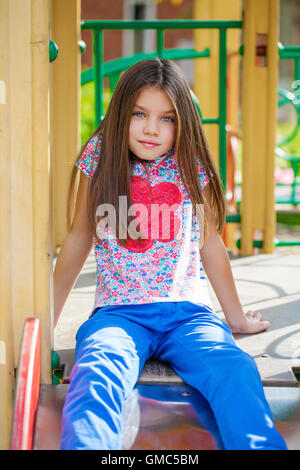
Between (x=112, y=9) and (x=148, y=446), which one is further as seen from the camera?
(x=112, y=9)

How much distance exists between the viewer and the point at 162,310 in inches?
72.0

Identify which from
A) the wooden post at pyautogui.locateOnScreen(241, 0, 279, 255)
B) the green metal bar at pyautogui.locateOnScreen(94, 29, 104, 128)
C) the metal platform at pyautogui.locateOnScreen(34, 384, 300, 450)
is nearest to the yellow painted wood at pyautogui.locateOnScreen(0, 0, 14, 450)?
the metal platform at pyautogui.locateOnScreen(34, 384, 300, 450)

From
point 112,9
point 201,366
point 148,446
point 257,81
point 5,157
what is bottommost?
point 148,446

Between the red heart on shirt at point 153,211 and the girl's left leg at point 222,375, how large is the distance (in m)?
0.22

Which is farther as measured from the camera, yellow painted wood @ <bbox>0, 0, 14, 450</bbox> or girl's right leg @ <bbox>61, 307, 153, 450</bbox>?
yellow painted wood @ <bbox>0, 0, 14, 450</bbox>

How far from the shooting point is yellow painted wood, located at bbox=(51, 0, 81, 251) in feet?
11.1

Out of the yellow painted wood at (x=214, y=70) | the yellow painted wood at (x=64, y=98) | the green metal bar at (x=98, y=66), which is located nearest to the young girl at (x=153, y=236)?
the yellow painted wood at (x=64, y=98)

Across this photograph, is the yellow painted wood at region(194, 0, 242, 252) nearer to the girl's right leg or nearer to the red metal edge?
the girl's right leg

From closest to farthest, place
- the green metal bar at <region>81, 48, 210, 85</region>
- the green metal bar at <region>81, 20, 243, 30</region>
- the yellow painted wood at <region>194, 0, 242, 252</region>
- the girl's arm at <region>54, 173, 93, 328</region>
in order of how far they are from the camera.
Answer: the girl's arm at <region>54, 173, 93, 328</region>
the green metal bar at <region>81, 20, 243, 30</region>
the green metal bar at <region>81, 48, 210, 85</region>
the yellow painted wood at <region>194, 0, 242, 252</region>

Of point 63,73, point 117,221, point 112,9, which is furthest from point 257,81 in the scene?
point 112,9

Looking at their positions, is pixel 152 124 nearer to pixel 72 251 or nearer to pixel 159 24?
pixel 72 251

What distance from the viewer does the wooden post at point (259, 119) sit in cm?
347
